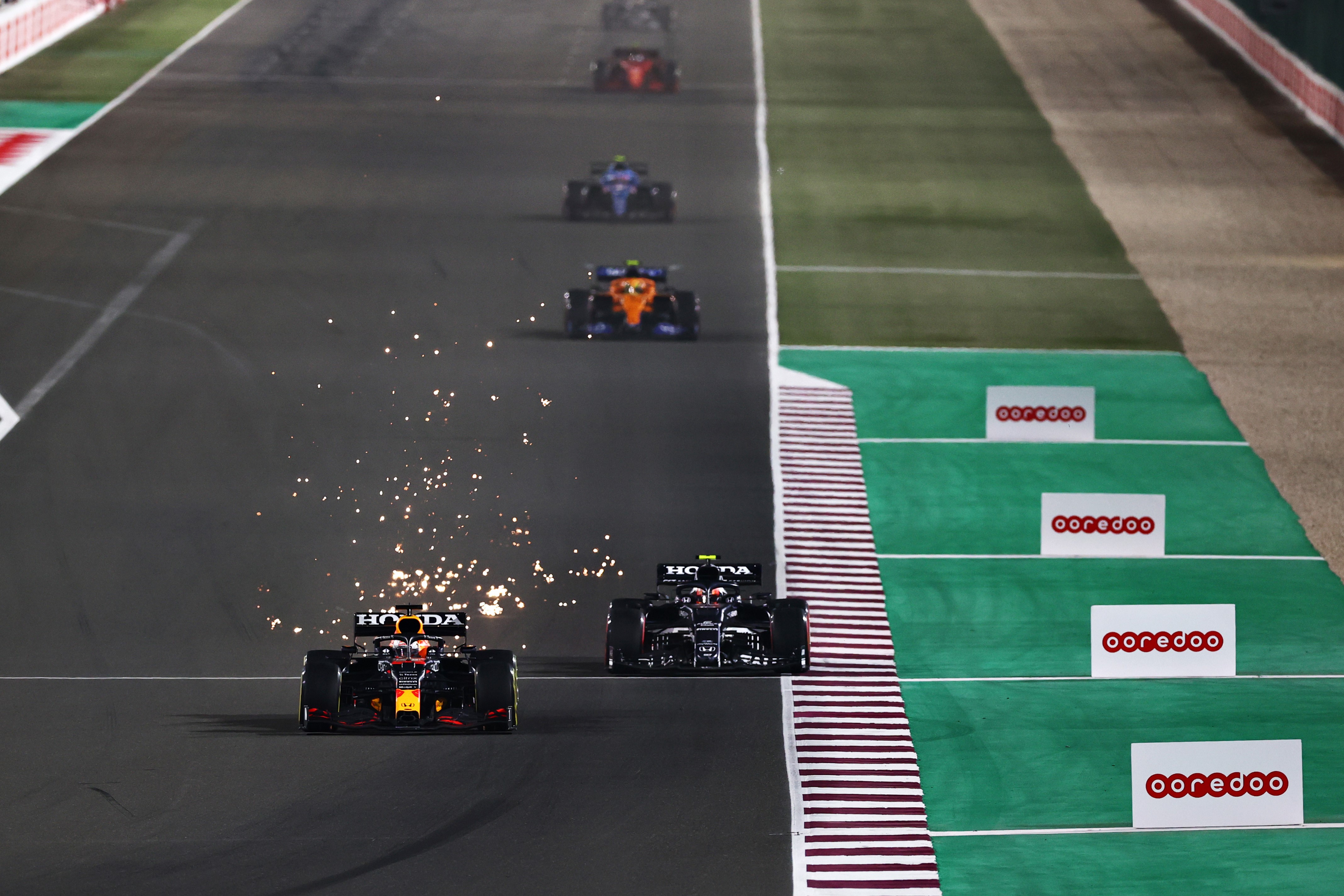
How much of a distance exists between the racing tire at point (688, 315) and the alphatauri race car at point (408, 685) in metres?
14.3

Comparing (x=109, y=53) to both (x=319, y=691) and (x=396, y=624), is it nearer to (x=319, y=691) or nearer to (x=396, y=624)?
(x=396, y=624)

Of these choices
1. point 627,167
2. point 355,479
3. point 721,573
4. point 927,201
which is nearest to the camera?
point 721,573

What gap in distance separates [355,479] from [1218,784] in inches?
547

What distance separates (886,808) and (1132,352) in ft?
55.6

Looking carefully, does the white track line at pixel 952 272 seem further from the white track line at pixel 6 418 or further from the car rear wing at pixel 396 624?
the car rear wing at pixel 396 624

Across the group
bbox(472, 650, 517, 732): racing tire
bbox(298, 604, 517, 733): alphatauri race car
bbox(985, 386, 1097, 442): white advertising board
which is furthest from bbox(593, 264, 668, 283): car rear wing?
bbox(472, 650, 517, 732): racing tire

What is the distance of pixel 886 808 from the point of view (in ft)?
66.7

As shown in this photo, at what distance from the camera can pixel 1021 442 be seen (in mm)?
30625

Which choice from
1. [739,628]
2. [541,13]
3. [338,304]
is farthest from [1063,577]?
[541,13]

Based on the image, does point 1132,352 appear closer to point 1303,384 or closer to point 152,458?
point 1303,384

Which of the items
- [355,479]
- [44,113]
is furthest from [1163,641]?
[44,113]

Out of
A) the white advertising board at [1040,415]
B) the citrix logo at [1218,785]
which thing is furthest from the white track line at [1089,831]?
the white advertising board at [1040,415]

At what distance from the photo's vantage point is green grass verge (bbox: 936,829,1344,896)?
1892 centimetres

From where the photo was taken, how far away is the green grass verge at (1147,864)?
18922mm
